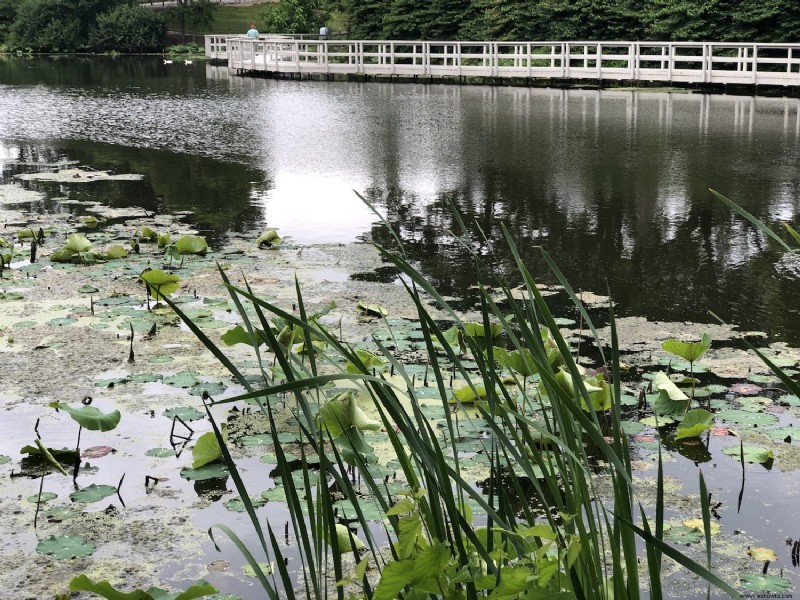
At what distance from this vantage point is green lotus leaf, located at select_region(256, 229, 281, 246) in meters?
7.74

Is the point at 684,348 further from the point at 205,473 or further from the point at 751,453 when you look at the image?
the point at 205,473

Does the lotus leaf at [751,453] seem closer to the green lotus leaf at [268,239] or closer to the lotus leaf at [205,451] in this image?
the lotus leaf at [205,451]

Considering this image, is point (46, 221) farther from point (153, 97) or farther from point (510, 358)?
point (153, 97)

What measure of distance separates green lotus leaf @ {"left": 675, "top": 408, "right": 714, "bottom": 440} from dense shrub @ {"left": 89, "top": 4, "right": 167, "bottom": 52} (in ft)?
192

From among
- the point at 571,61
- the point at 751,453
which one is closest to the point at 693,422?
the point at 751,453

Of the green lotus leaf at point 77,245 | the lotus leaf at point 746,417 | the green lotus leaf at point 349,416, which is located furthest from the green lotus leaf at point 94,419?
the green lotus leaf at point 77,245

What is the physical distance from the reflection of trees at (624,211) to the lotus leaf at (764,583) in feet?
3.57

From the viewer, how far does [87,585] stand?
2.34m

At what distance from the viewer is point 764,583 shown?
296cm

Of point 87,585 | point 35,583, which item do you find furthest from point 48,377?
point 87,585

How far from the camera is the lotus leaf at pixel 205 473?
3768 millimetres

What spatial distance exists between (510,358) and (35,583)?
1.81 m

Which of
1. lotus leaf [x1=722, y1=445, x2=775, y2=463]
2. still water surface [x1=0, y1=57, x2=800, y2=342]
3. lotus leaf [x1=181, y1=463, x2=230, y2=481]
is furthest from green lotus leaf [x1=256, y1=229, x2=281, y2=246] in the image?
lotus leaf [x1=722, y1=445, x2=775, y2=463]

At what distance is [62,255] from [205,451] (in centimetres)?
371
